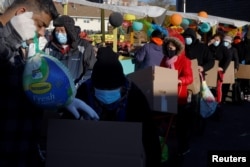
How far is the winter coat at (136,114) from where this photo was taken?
317 centimetres

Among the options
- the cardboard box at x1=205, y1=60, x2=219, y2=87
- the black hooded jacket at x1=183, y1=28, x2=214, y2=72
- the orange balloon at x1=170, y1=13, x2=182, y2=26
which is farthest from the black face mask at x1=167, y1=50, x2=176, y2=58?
the orange balloon at x1=170, y1=13, x2=182, y2=26

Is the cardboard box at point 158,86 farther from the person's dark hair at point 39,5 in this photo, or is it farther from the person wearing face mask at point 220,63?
the person wearing face mask at point 220,63

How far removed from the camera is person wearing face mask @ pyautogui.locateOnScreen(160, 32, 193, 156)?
6.57m

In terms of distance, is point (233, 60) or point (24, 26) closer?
point (24, 26)

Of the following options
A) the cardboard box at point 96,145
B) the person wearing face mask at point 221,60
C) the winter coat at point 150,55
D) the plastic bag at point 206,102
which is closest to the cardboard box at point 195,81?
the plastic bag at point 206,102

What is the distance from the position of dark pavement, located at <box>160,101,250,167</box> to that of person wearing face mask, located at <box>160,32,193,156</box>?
178 millimetres

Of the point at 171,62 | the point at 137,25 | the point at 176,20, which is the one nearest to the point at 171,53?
the point at 171,62

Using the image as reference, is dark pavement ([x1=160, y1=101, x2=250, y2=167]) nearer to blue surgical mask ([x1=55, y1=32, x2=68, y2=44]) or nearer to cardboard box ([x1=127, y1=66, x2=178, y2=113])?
cardboard box ([x1=127, y1=66, x2=178, y2=113])

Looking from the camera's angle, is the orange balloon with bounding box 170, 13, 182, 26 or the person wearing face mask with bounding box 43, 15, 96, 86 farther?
the orange balloon with bounding box 170, 13, 182, 26

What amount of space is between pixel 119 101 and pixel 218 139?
5.45 metres

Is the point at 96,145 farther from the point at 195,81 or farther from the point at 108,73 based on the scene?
the point at 195,81

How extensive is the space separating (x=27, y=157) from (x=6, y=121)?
259mm

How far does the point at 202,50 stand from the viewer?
31.6ft

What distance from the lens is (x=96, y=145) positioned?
262cm
